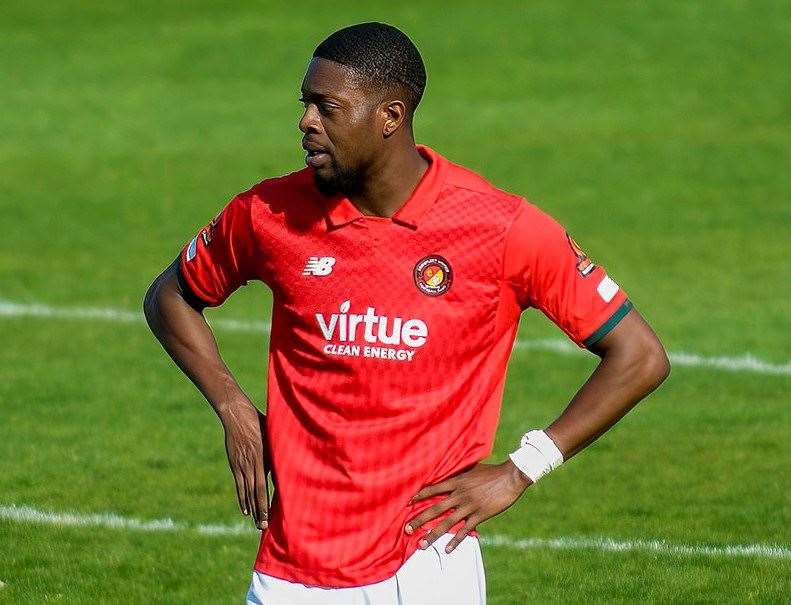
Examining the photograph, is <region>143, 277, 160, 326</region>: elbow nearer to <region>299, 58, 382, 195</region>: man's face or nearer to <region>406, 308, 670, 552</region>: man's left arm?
<region>299, 58, 382, 195</region>: man's face

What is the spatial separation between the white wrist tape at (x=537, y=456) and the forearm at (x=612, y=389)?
3 centimetres

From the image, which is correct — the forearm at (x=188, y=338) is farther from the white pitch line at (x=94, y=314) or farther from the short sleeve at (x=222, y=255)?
the white pitch line at (x=94, y=314)

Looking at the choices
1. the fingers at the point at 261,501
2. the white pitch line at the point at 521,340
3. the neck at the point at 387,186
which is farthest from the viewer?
the white pitch line at the point at 521,340

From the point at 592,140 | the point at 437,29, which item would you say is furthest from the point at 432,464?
the point at 437,29

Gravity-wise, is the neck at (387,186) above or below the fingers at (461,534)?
above

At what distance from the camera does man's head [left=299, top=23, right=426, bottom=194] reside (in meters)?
5.85

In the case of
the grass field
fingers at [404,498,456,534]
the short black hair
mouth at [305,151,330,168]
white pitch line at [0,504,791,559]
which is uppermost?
the short black hair

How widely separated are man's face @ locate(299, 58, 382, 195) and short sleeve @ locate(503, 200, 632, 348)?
1.79ft

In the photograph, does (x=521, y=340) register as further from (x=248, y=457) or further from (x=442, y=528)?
(x=442, y=528)

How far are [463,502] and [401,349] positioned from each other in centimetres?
52

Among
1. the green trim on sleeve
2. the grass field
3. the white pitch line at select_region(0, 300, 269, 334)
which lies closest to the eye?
the green trim on sleeve

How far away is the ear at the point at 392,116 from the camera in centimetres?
591

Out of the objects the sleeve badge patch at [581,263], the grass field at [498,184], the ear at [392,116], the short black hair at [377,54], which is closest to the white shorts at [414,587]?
the sleeve badge patch at [581,263]

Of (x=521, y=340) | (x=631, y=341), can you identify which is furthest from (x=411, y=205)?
(x=521, y=340)
